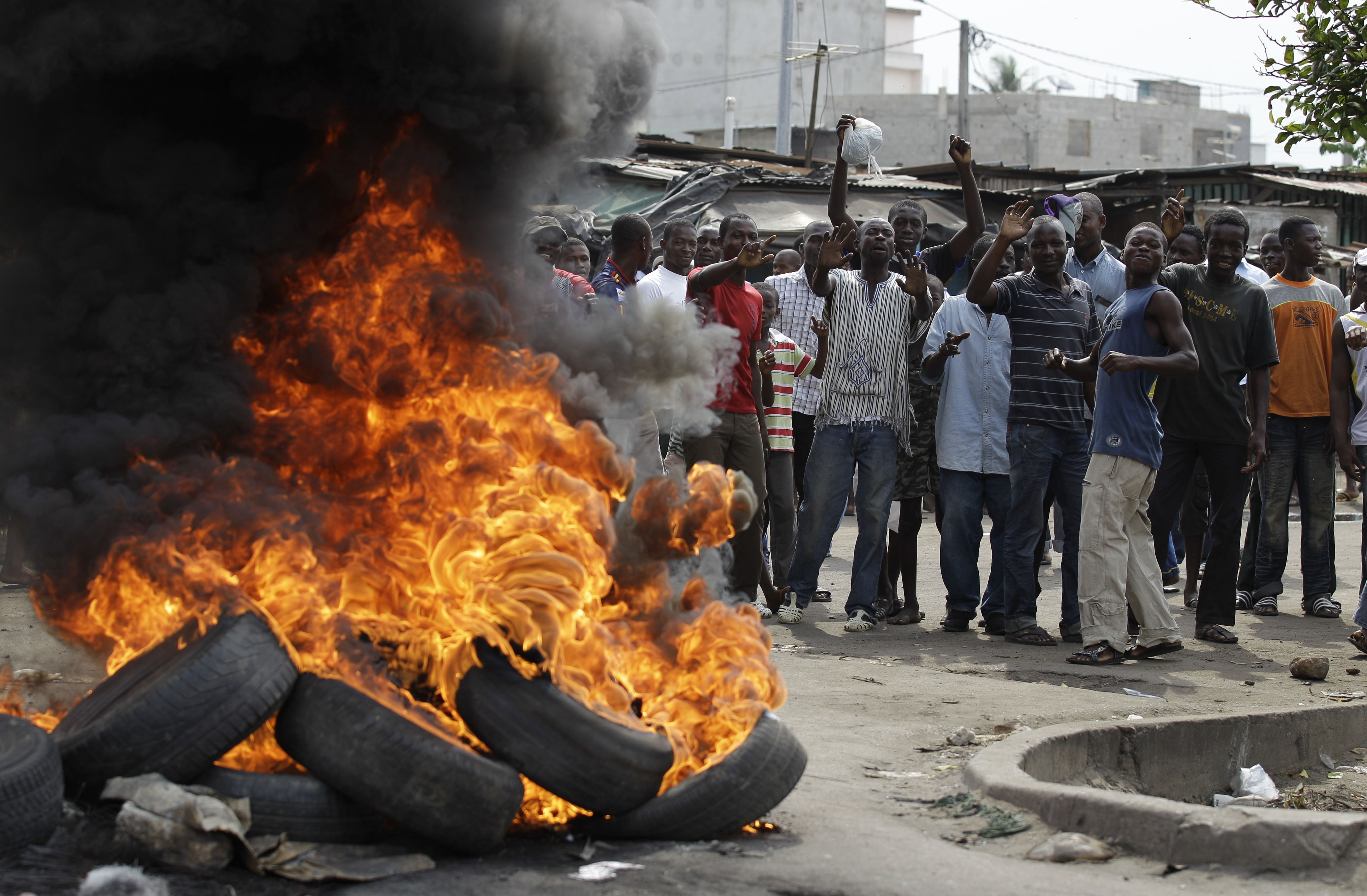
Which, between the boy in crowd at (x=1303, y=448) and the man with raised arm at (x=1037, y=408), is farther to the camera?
the boy in crowd at (x=1303, y=448)

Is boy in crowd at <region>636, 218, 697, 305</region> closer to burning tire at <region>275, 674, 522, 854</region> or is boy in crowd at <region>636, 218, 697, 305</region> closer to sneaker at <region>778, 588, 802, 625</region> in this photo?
sneaker at <region>778, 588, 802, 625</region>

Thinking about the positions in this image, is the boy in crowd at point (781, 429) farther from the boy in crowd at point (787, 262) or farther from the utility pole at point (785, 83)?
the utility pole at point (785, 83)

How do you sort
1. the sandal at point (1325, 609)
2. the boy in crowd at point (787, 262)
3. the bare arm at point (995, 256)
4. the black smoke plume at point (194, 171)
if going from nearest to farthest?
the black smoke plume at point (194, 171)
the bare arm at point (995, 256)
the sandal at point (1325, 609)
the boy in crowd at point (787, 262)

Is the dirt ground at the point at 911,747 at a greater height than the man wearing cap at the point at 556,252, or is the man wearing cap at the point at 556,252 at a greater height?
the man wearing cap at the point at 556,252

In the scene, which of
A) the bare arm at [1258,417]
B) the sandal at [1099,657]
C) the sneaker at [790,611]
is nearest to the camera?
the sandal at [1099,657]

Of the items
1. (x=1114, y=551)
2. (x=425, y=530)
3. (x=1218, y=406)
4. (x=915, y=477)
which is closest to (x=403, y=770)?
(x=425, y=530)

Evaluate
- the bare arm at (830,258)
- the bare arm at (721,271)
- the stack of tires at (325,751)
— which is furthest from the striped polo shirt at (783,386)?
the stack of tires at (325,751)

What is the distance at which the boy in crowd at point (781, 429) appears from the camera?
8.89 metres

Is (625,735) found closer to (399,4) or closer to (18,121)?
(399,4)

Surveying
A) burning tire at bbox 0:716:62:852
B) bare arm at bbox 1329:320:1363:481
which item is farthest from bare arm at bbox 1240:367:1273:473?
burning tire at bbox 0:716:62:852

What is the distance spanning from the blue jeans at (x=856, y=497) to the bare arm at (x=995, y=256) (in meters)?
1.05

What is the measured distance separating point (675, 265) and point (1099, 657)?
3.49 m

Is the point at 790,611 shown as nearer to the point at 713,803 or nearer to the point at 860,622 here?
the point at 860,622

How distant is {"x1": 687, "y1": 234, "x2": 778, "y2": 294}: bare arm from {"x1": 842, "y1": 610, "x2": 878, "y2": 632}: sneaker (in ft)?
7.49
